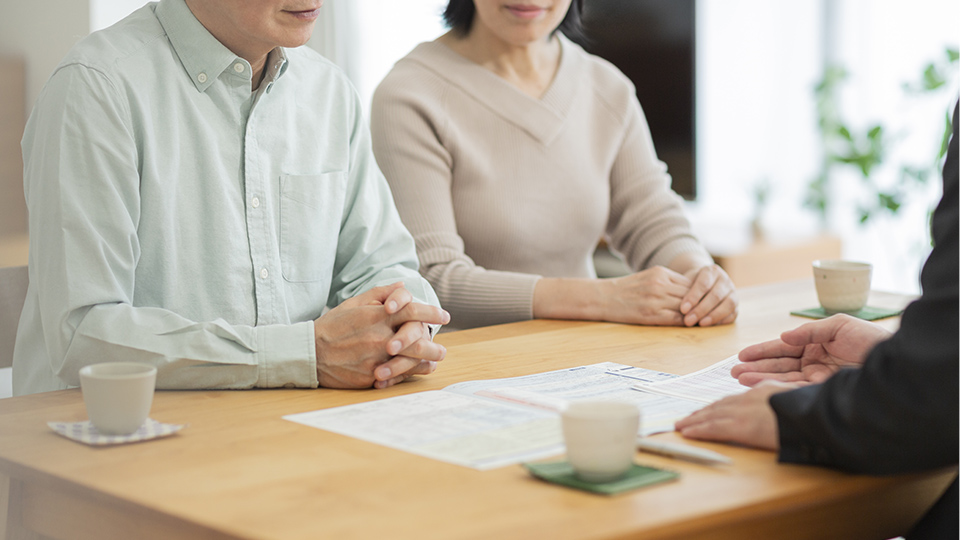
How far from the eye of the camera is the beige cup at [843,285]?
5.65ft

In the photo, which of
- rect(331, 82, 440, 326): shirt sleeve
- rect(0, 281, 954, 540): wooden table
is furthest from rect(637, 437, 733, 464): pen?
rect(331, 82, 440, 326): shirt sleeve

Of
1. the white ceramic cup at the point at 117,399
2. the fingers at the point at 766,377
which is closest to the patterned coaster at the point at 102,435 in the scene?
the white ceramic cup at the point at 117,399

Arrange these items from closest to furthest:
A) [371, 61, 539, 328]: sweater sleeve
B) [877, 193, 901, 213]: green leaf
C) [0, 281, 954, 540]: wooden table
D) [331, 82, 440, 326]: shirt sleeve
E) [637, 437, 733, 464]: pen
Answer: [0, 281, 954, 540]: wooden table, [637, 437, 733, 464]: pen, [331, 82, 440, 326]: shirt sleeve, [371, 61, 539, 328]: sweater sleeve, [877, 193, 901, 213]: green leaf

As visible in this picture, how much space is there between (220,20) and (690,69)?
6.46ft

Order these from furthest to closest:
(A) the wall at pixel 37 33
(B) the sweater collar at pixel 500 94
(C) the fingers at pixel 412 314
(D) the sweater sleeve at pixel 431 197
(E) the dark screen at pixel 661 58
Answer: (E) the dark screen at pixel 661 58
(A) the wall at pixel 37 33
(B) the sweater collar at pixel 500 94
(D) the sweater sleeve at pixel 431 197
(C) the fingers at pixel 412 314

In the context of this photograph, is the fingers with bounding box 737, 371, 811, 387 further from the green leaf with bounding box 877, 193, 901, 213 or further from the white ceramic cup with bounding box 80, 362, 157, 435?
the green leaf with bounding box 877, 193, 901, 213

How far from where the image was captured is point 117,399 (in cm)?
104

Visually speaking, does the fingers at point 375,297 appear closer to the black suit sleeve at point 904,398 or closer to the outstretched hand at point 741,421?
the outstretched hand at point 741,421

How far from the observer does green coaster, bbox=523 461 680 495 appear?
88cm

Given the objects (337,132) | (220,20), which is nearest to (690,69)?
(337,132)

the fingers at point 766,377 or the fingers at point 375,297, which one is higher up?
the fingers at point 375,297

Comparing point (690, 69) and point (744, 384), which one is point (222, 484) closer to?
point (744, 384)

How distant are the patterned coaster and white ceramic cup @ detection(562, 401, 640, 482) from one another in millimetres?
436


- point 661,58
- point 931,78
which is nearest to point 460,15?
point 661,58
